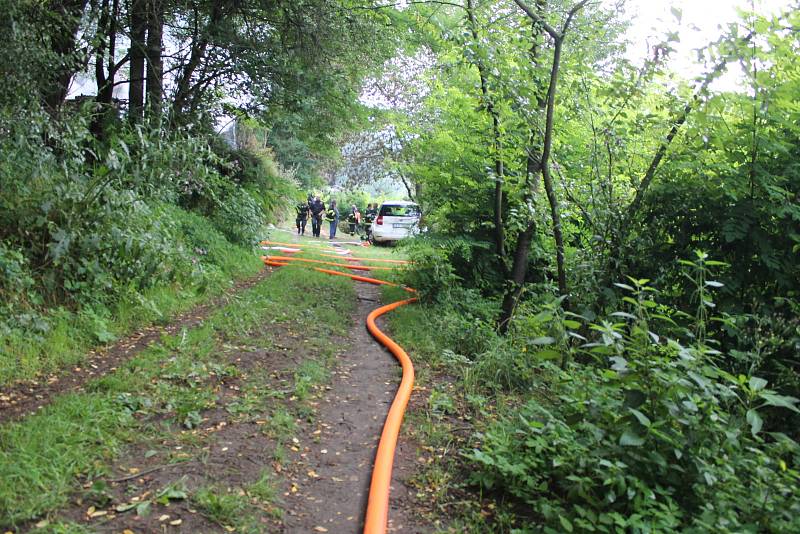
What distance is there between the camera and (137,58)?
28.2 ft

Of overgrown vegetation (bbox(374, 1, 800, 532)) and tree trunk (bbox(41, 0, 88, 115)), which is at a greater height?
tree trunk (bbox(41, 0, 88, 115))

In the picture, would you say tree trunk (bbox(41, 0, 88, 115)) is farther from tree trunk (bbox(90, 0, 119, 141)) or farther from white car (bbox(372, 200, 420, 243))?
white car (bbox(372, 200, 420, 243))

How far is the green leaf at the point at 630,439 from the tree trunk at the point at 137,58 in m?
7.71

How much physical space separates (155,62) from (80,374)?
610cm

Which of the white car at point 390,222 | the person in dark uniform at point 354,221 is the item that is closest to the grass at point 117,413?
the white car at point 390,222

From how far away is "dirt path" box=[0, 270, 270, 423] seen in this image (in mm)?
3362

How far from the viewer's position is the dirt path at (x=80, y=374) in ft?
11.0

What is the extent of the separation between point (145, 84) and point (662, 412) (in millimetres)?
9180

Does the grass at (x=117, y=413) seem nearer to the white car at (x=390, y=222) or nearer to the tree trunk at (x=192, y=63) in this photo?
the tree trunk at (x=192, y=63)

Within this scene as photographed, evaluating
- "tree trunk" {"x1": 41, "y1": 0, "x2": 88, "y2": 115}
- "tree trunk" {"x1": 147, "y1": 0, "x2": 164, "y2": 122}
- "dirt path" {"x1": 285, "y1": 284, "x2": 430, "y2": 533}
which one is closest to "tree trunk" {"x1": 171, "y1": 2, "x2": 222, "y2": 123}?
"tree trunk" {"x1": 147, "y1": 0, "x2": 164, "y2": 122}

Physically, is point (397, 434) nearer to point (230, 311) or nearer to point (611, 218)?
point (611, 218)

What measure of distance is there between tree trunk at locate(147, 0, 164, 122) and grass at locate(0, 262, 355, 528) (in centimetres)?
406

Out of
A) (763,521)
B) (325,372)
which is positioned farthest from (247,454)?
(763,521)

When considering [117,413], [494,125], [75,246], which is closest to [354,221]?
[494,125]
